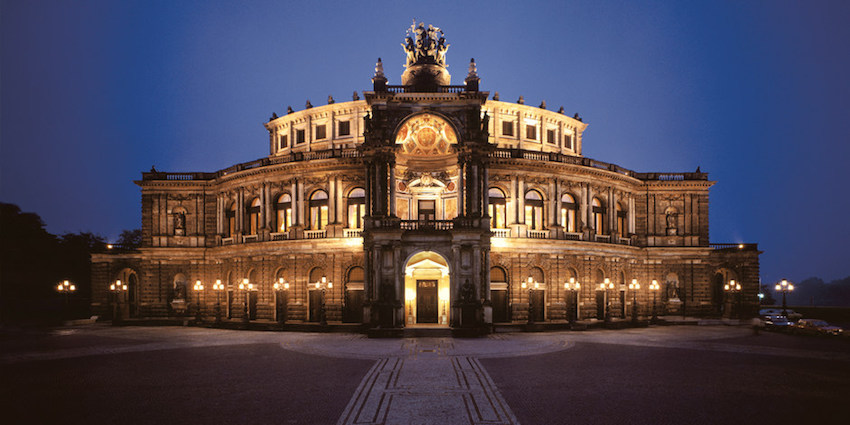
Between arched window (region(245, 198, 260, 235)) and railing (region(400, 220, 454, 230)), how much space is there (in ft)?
51.2

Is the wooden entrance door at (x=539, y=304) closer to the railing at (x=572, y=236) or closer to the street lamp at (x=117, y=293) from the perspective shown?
the railing at (x=572, y=236)

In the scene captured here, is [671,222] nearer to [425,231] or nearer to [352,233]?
[425,231]

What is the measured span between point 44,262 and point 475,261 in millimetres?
56994

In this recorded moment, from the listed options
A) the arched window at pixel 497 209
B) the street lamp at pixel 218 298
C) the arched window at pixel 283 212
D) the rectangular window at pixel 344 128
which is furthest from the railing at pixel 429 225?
the street lamp at pixel 218 298

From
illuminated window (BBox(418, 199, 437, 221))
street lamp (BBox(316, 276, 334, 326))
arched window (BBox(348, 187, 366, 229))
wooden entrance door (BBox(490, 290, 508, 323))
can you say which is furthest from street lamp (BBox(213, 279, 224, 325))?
wooden entrance door (BBox(490, 290, 508, 323))

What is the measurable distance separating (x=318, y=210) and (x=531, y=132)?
75.1 feet

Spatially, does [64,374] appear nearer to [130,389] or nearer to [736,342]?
[130,389]

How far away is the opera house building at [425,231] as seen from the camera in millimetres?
38125

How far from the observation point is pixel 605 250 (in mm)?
45656

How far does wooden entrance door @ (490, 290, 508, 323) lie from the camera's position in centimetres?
4134

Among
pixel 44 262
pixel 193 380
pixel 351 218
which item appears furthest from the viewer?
pixel 44 262

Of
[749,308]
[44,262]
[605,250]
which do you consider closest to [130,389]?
[605,250]

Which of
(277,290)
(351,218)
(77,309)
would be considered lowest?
(77,309)

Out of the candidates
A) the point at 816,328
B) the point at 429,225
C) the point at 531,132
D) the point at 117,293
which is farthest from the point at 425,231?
the point at 117,293
